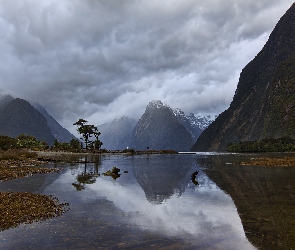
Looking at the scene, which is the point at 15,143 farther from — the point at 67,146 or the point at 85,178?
the point at 85,178

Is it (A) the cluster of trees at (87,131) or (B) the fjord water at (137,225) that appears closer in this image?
(B) the fjord water at (137,225)

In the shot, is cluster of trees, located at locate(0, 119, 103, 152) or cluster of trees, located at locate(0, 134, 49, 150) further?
cluster of trees, located at locate(0, 119, 103, 152)

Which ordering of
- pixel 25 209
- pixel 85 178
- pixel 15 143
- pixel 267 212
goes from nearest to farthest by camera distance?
pixel 25 209 < pixel 267 212 < pixel 85 178 < pixel 15 143

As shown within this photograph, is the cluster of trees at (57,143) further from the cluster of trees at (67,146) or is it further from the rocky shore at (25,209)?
the rocky shore at (25,209)

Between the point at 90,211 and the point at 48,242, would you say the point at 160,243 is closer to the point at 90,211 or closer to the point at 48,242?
the point at 48,242

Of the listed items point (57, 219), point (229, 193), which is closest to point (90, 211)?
point (57, 219)

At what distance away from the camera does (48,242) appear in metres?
11.5

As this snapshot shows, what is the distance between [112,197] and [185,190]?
7.61 m

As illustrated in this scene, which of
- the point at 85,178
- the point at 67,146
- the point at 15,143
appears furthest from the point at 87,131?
the point at 85,178

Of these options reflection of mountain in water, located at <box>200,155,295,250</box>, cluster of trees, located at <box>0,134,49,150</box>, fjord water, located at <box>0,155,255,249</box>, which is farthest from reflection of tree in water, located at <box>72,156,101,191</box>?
cluster of trees, located at <box>0,134,49,150</box>

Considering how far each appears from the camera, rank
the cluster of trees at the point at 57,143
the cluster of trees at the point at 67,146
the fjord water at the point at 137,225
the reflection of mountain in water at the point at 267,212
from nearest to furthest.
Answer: the fjord water at the point at 137,225 < the reflection of mountain in water at the point at 267,212 < the cluster of trees at the point at 57,143 < the cluster of trees at the point at 67,146

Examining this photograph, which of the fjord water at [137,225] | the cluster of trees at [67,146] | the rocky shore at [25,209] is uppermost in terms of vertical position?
the cluster of trees at [67,146]

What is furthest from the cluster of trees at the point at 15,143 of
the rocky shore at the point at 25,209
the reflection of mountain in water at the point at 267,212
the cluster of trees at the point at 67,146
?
the reflection of mountain in water at the point at 267,212

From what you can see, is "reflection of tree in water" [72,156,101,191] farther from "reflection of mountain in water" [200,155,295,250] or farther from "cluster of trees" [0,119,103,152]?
"cluster of trees" [0,119,103,152]
